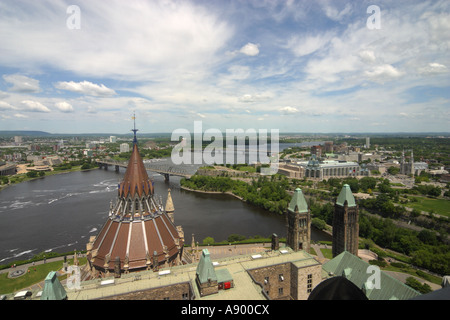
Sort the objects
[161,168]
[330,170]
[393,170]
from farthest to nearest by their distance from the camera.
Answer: [161,168]
[393,170]
[330,170]

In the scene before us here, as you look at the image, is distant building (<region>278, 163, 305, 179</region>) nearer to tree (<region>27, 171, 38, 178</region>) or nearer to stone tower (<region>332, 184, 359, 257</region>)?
stone tower (<region>332, 184, 359, 257</region>)

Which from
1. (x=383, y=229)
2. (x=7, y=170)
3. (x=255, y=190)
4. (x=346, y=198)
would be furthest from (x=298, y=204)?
(x=7, y=170)

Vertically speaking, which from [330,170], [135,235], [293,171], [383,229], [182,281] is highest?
[135,235]

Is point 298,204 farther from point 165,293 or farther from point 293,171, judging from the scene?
point 293,171

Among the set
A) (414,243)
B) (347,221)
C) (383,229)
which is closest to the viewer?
(347,221)
